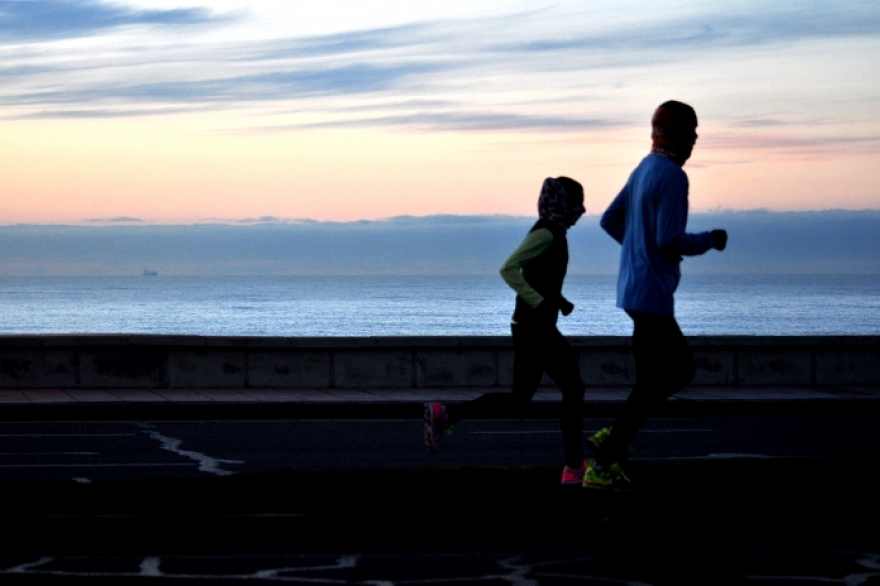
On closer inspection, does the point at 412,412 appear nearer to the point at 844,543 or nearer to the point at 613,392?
the point at 613,392

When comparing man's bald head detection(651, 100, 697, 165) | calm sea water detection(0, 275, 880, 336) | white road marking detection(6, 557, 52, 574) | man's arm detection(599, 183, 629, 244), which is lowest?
calm sea water detection(0, 275, 880, 336)

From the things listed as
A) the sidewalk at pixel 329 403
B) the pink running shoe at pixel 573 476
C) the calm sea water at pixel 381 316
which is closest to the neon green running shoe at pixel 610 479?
the pink running shoe at pixel 573 476

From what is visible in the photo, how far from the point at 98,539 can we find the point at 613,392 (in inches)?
440

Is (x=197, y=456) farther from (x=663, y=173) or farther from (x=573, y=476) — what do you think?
(x=663, y=173)

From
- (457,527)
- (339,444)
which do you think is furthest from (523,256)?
(339,444)

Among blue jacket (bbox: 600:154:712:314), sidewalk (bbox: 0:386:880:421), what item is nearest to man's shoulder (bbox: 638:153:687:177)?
blue jacket (bbox: 600:154:712:314)

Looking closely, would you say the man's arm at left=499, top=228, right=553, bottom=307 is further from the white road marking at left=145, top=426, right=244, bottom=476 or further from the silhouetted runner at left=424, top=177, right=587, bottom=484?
the white road marking at left=145, top=426, right=244, bottom=476

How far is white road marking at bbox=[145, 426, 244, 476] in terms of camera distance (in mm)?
9950

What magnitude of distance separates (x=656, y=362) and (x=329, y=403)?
334 inches

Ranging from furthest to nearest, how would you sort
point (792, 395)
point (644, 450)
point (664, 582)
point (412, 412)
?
point (792, 395) < point (412, 412) < point (644, 450) < point (664, 582)

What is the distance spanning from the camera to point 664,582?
5.41m

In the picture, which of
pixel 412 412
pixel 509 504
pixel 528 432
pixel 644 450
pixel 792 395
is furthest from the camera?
pixel 792 395

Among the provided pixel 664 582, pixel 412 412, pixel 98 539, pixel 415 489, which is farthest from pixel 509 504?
pixel 412 412

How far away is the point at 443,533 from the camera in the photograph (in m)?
6.27
